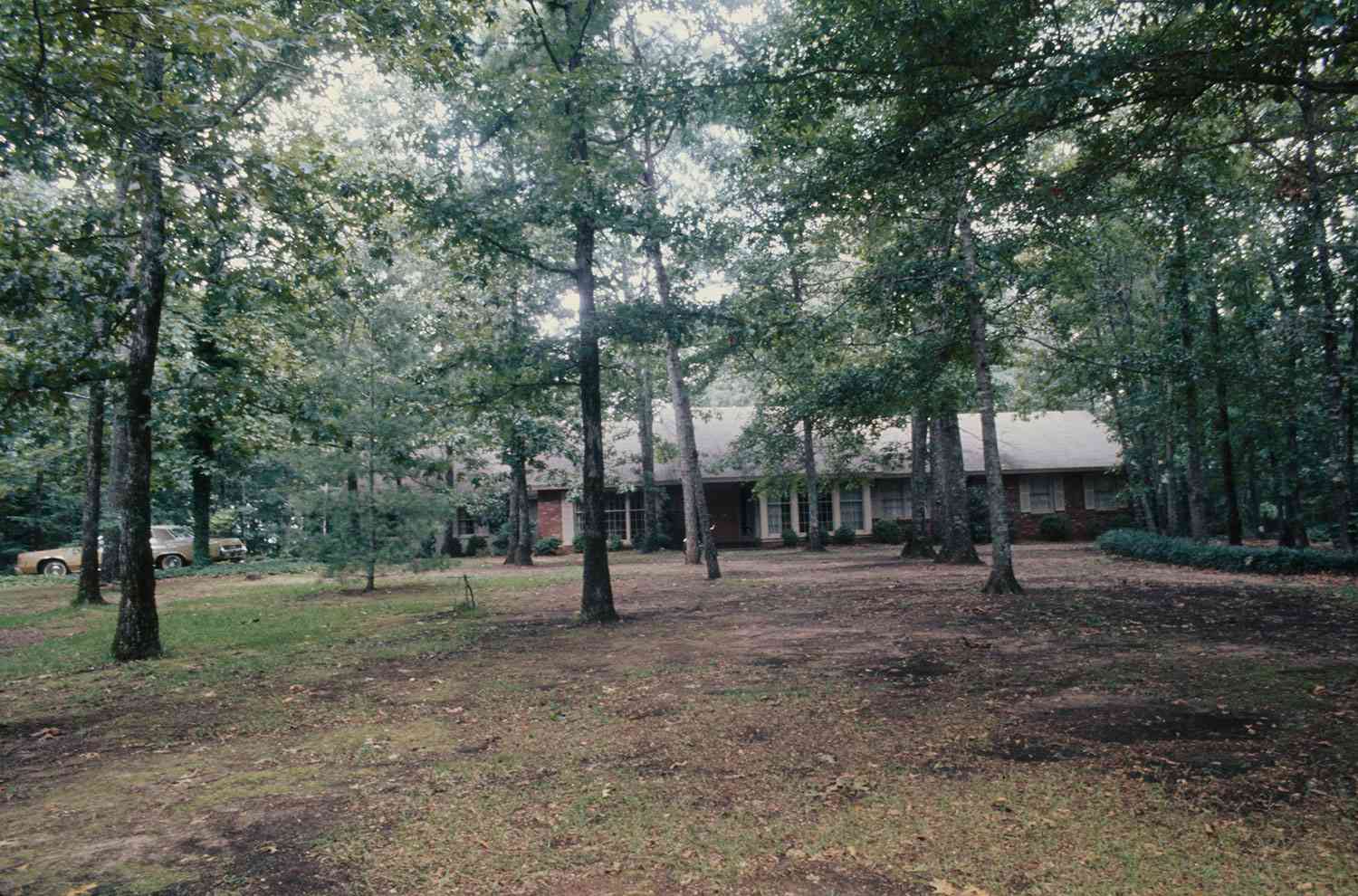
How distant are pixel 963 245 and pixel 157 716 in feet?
40.6

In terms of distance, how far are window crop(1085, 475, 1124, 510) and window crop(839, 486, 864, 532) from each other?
8.86 meters

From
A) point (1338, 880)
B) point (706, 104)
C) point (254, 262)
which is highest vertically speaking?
point (706, 104)

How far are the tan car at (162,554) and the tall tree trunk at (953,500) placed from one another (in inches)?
955

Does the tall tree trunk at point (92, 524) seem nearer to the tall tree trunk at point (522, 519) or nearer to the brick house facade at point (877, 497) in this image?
the tall tree trunk at point (522, 519)

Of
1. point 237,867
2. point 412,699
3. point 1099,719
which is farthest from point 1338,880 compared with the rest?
point 412,699

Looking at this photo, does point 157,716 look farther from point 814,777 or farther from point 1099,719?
point 1099,719

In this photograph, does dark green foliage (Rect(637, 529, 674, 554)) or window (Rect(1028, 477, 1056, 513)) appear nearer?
dark green foliage (Rect(637, 529, 674, 554))

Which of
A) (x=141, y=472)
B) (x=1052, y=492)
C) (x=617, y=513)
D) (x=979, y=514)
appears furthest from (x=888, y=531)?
(x=141, y=472)

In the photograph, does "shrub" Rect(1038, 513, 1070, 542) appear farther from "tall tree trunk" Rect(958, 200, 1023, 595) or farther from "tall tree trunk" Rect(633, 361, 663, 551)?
"tall tree trunk" Rect(958, 200, 1023, 595)

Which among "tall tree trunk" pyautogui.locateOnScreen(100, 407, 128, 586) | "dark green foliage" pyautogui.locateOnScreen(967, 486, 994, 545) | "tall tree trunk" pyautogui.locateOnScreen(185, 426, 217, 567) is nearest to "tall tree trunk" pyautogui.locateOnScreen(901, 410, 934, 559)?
"dark green foliage" pyautogui.locateOnScreen(967, 486, 994, 545)

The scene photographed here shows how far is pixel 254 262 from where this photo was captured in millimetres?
9070

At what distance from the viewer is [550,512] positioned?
31.6m

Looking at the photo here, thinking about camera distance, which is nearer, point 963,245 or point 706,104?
point 706,104

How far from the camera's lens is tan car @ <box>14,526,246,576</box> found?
27.0 metres
